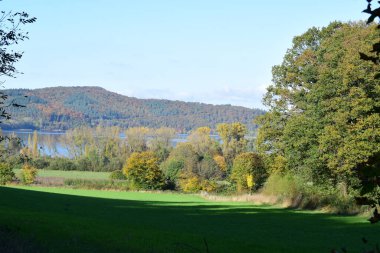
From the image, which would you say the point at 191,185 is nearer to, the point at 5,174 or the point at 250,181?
the point at 250,181

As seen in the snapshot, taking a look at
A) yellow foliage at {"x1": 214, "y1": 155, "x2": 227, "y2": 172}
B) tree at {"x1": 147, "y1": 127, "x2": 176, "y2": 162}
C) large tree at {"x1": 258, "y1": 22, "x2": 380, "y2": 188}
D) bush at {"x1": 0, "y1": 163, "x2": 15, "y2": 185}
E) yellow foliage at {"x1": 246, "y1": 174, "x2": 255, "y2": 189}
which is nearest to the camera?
large tree at {"x1": 258, "y1": 22, "x2": 380, "y2": 188}

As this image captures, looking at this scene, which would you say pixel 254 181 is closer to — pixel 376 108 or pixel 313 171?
pixel 313 171

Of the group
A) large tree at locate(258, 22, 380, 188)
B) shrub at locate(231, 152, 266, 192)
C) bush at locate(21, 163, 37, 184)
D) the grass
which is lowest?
the grass

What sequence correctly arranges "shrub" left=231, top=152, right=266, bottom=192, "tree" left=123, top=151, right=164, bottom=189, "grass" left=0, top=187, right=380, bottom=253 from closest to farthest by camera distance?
"grass" left=0, top=187, right=380, bottom=253 → "shrub" left=231, top=152, right=266, bottom=192 → "tree" left=123, top=151, right=164, bottom=189

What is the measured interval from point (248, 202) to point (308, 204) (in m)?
11.9

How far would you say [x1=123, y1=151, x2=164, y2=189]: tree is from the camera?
77000 mm

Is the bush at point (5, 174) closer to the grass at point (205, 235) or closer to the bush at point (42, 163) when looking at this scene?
the bush at point (42, 163)

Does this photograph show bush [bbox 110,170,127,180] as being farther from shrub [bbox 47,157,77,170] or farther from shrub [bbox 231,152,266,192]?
shrub [bbox 231,152,266,192]

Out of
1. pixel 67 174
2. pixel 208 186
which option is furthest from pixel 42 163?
pixel 208 186

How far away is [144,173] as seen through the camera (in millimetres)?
77125

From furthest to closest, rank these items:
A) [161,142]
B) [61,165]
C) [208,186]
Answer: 1. [161,142]
2. [61,165]
3. [208,186]

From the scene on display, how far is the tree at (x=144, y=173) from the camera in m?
77.0

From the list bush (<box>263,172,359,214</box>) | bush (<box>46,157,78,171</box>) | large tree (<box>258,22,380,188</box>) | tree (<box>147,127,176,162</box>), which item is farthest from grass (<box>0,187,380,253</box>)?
tree (<box>147,127,176,162</box>)

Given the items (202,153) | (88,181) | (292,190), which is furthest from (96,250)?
(202,153)
